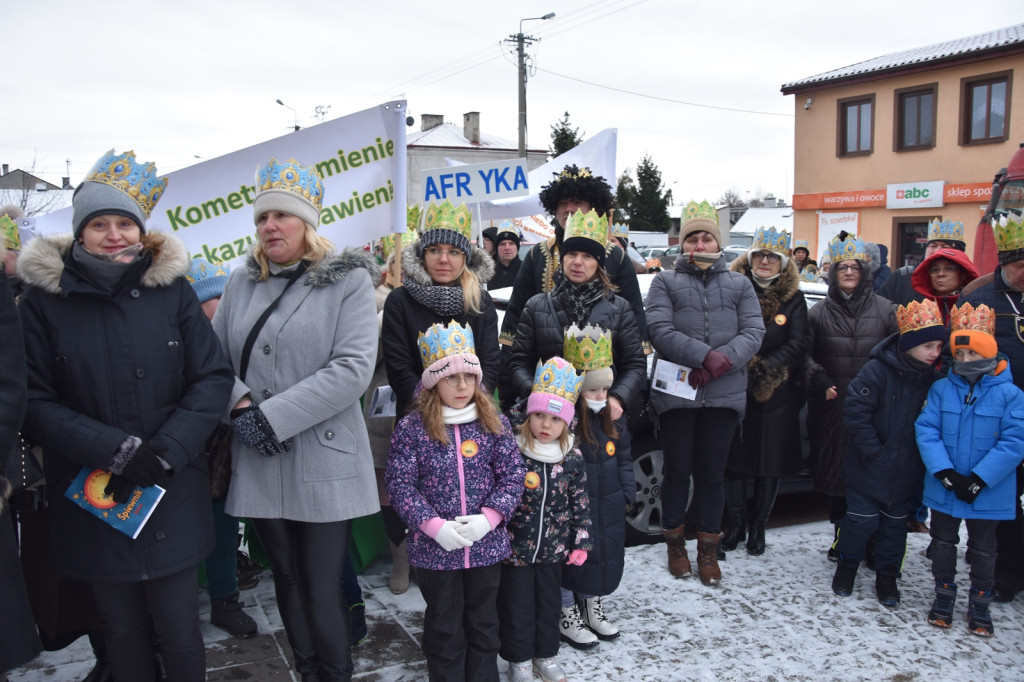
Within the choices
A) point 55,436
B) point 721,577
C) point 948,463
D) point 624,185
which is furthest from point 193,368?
point 624,185

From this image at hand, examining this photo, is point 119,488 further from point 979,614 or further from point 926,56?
point 926,56

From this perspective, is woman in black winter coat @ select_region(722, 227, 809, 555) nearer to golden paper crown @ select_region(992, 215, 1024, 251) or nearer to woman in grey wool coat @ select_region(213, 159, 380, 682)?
golden paper crown @ select_region(992, 215, 1024, 251)

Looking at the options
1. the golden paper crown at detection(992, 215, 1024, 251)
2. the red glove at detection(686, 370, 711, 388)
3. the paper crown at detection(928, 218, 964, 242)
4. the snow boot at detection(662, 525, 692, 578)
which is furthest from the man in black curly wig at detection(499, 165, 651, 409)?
the paper crown at detection(928, 218, 964, 242)

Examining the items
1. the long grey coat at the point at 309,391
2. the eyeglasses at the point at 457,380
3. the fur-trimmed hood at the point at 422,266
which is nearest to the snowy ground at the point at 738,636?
the long grey coat at the point at 309,391

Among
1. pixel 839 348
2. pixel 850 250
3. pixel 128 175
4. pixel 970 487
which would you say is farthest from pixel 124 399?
pixel 850 250

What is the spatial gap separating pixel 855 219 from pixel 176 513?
2739 centimetres

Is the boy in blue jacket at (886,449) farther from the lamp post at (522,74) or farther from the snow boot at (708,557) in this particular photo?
the lamp post at (522,74)

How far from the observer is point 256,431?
2891 mm

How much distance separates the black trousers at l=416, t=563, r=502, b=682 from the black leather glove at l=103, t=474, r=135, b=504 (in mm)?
1137

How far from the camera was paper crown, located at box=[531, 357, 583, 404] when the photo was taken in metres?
3.41

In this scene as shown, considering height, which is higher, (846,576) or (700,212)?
(700,212)

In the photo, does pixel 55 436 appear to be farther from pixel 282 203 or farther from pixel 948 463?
pixel 948 463

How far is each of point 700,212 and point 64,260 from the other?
3.39m

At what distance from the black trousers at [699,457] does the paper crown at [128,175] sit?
9.73 feet
